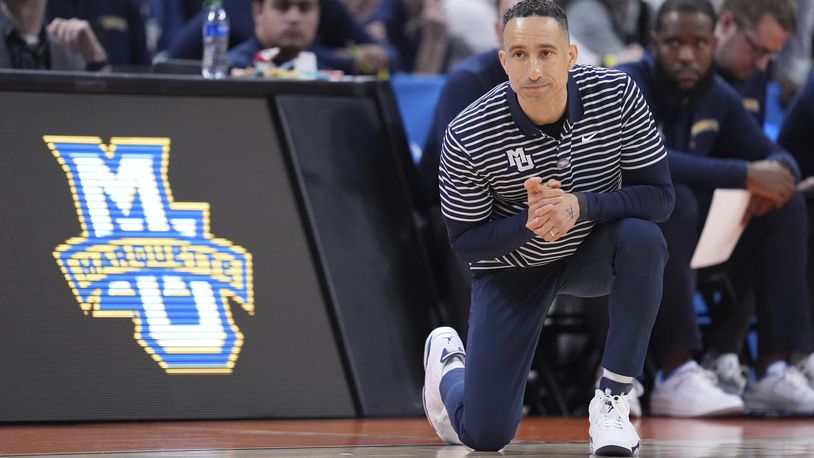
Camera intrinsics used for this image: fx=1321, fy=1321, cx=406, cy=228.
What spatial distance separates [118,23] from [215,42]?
1.35 m

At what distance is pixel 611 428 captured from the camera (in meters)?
3.89

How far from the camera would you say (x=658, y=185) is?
4.13 m

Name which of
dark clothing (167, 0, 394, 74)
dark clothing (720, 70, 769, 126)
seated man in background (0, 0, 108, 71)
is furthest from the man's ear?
dark clothing (167, 0, 394, 74)

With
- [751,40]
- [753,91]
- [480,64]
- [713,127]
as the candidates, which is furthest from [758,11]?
[480,64]

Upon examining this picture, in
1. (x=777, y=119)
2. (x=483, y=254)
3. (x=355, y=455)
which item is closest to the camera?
(x=355, y=455)

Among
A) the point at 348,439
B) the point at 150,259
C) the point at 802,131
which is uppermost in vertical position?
the point at 150,259

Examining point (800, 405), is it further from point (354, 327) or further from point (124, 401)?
point (124, 401)

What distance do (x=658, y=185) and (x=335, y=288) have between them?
1743 mm

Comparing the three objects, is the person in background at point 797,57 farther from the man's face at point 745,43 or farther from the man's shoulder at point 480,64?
the man's shoulder at point 480,64

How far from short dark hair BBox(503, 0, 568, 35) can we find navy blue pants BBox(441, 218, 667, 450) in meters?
0.65

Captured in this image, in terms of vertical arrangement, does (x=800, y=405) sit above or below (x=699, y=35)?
below

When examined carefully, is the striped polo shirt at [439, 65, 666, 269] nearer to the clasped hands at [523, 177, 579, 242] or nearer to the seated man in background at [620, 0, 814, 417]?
the clasped hands at [523, 177, 579, 242]

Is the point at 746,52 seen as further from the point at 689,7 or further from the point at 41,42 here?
the point at 41,42

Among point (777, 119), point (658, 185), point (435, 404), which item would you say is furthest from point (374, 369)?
point (777, 119)
